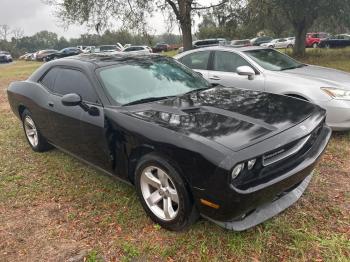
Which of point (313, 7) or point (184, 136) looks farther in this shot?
point (313, 7)

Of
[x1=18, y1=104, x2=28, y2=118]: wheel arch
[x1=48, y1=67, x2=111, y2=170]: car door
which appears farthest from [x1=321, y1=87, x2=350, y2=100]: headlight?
[x1=18, y1=104, x2=28, y2=118]: wheel arch

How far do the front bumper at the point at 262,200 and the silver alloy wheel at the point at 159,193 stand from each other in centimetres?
37

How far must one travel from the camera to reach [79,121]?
4094 mm

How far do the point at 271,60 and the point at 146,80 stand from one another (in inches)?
133

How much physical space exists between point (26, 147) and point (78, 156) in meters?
2.01

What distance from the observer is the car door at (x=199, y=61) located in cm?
718

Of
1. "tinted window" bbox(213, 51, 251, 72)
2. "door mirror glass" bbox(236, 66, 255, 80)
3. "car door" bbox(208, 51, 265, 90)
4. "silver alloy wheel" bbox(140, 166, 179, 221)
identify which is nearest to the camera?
"silver alloy wheel" bbox(140, 166, 179, 221)

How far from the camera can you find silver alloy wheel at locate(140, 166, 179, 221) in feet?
10.4

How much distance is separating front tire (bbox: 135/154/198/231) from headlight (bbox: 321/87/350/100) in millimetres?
3314

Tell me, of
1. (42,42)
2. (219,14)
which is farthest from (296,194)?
(42,42)

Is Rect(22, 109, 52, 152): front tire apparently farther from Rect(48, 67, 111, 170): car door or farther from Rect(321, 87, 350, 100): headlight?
Rect(321, 87, 350, 100): headlight

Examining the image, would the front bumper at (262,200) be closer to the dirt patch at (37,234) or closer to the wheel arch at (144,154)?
the wheel arch at (144,154)

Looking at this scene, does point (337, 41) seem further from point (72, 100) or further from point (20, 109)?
point (72, 100)

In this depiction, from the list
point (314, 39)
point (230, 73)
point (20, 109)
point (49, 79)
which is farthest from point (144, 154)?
point (314, 39)
